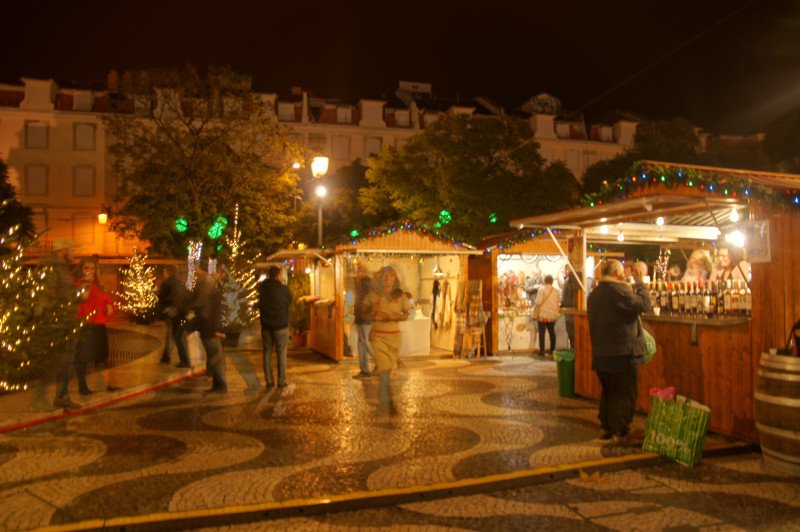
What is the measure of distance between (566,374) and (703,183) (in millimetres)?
3649

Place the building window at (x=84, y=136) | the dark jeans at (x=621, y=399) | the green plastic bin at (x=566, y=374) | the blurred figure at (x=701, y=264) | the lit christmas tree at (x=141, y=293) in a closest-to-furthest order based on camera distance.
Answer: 1. the dark jeans at (x=621, y=399)
2. the green plastic bin at (x=566, y=374)
3. the blurred figure at (x=701, y=264)
4. the lit christmas tree at (x=141, y=293)
5. the building window at (x=84, y=136)

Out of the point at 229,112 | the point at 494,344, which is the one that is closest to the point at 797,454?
the point at 494,344

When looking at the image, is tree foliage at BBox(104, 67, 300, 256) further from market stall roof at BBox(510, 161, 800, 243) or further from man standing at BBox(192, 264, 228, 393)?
market stall roof at BBox(510, 161, 800, 243)

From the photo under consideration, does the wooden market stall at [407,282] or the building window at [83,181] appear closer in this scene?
the wooden market stall at [407,282]

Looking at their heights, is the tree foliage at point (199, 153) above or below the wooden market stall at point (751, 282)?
above

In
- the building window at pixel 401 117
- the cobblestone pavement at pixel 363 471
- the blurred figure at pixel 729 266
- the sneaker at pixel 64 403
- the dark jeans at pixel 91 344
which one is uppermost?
the building window at pixel 401 117

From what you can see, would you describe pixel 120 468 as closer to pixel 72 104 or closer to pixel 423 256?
pixel 423 256

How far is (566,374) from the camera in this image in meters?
9.76

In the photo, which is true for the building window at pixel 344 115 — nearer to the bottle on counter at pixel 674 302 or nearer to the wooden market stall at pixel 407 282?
the wooden market stall at pixel 407 282

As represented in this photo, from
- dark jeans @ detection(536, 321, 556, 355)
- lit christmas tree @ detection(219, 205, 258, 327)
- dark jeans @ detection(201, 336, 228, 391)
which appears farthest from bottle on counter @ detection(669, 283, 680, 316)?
lit christmas tree @ detection(219, 205, 258, 327)

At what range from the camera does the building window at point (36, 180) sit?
4838 centimetres

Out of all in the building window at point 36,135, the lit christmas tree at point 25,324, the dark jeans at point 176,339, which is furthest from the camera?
the building window at point 36,135

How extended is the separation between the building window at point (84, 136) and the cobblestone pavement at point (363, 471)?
44507 millimetres

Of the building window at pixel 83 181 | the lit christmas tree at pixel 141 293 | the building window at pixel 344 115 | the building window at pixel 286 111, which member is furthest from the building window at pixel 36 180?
the lit christmas tree at pixel 141 293
